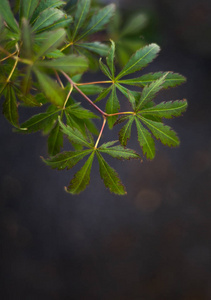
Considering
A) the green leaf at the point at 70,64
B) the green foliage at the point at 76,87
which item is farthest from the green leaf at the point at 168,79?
the green leaf at the point at 70,64

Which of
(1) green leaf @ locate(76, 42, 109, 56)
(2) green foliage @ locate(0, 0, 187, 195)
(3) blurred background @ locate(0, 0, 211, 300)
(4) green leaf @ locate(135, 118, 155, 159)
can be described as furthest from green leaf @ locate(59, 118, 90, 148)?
(3) blurred background @ locate(0, 0, 211, 300)

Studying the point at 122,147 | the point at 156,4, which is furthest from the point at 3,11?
the point at 156,4

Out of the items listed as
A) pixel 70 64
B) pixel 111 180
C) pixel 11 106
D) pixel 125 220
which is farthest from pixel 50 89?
pixel 125 220

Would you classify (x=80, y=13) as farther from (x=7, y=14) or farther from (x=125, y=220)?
(x=125, y=220)

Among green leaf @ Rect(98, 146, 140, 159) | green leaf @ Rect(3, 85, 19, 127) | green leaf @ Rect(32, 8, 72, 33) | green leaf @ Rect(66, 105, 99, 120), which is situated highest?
green leaf @ Rect(32, 8, 72, 33)

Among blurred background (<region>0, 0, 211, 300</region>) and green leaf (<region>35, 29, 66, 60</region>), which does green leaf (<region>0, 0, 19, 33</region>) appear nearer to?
green leaf (<region>35, 29, 66, 60</region>)

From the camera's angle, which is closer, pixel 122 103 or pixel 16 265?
pixel 16 265

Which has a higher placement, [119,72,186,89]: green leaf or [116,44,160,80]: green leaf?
[116,44,160,80]: green leaf

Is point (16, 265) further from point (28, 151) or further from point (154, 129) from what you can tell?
point (154, 129)
